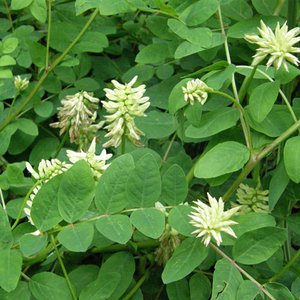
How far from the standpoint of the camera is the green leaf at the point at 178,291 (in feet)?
4.16

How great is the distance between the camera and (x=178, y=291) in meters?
1.27

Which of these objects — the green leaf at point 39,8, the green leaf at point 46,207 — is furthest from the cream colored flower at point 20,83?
the green leaf at point 46,207

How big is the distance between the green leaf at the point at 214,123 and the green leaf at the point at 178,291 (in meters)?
0.28

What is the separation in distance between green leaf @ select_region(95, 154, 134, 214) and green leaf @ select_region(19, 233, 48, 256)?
0.11 meters

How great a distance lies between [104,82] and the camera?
1.84 meters

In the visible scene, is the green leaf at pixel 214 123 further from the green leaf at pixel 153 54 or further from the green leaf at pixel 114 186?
the green leaf at pixel 153 54

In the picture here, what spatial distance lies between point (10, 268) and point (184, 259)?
286mm

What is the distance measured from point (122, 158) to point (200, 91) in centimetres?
18

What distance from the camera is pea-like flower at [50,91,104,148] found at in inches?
54.6

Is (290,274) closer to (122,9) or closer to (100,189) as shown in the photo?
(100,189)

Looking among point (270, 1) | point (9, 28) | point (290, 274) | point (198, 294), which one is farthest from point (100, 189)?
point (9, 28)

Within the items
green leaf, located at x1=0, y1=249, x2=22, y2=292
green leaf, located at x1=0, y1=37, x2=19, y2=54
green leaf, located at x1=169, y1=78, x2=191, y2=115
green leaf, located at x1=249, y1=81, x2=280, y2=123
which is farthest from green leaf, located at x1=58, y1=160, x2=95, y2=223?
green leaf, located at x1=0, y1=37, x2=19, y2=54

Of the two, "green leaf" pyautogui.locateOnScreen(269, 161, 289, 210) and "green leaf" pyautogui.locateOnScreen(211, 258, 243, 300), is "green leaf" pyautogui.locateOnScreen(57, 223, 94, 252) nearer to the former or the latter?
"green leaf" pyautogui.locateOnScreen(211, 258, 243, 300)

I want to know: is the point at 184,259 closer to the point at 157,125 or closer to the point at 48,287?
the point at 48,287
